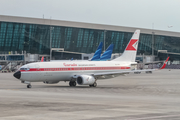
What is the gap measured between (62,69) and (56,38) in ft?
260

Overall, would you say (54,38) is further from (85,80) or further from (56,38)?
(85,80)

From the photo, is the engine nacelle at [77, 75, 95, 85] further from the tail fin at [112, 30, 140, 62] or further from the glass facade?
the glass facade

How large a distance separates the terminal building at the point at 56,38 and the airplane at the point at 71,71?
60.5m

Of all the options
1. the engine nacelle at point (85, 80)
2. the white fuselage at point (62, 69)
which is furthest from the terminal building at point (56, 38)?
the engine nacelle at point (85, 80)

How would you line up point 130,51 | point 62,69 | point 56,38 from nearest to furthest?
point 62,69 < point 130,51 < point 56,38

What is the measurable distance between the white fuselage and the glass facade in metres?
72.9

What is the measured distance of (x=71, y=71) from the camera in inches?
1565

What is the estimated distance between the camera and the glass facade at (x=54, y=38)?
11094cm

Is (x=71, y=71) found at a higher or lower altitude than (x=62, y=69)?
lower

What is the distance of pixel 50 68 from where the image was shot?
38219mm

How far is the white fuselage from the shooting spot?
37.1 meters

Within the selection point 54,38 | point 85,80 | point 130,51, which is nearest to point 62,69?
point 85,80

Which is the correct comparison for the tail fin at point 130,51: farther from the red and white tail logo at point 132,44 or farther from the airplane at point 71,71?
the airplane at point 71,71

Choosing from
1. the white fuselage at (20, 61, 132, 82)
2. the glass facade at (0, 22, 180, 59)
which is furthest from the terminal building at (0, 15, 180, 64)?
the white fuselage at (20, 61, 132, 82)
